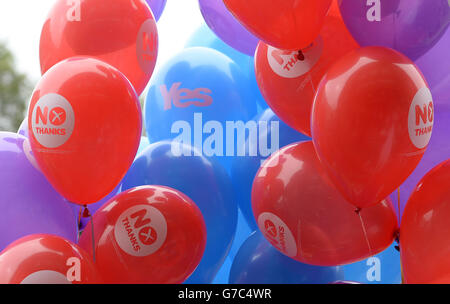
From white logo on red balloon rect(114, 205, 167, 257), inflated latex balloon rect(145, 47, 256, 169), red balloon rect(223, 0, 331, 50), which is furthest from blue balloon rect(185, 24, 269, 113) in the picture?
white logo on red balloon rect(114, 205, 167, 257)

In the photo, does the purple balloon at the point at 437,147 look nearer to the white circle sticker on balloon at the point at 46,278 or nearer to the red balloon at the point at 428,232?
the red balloon at the point at 428,232

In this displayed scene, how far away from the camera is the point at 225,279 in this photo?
202 centimetres

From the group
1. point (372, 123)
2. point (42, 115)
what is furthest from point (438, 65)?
point (42, 115)

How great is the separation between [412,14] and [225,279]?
113cm

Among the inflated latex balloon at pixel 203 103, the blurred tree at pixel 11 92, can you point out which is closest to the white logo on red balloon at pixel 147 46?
the inflated latex balloon at pixel 203 103

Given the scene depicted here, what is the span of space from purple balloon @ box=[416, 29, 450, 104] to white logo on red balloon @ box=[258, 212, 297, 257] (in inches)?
23.9

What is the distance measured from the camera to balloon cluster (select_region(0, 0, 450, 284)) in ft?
4.42

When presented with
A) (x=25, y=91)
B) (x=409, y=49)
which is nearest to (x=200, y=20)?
(x=409, y=49)

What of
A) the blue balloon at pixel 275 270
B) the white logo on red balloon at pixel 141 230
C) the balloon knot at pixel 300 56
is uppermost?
the balloon knot at pixel 300 56

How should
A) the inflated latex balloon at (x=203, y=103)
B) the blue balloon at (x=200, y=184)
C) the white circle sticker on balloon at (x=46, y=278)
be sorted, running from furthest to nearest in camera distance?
the inflated latex balloon at (x=203, y=103)
the blue balloon at (x=200, y=184)
the white circle sticker on balloon at (x=46, y=278)

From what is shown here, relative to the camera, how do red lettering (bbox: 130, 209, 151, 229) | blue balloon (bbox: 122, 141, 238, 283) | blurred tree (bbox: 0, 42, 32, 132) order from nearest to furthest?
red lettering (bbox: 130, 209, 151, 229)
blue balloon (bbox: 122, 141, 238, 283)
blurred tree (bbox: 0, 42, 32, 132)

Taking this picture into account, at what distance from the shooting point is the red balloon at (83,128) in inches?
56.3

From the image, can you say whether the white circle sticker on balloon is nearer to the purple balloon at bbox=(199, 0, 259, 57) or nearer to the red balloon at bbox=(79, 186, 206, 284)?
the red balloon at bbox=(79, 186, 206, 284)

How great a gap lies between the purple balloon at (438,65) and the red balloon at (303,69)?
22 centimetres
